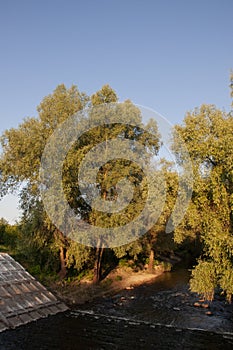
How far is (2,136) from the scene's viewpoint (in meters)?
36.0

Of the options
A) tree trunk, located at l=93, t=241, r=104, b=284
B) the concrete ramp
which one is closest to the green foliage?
the concrete ramp

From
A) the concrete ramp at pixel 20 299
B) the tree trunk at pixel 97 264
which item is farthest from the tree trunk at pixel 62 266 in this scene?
the concrete ramp at pixel 20 299

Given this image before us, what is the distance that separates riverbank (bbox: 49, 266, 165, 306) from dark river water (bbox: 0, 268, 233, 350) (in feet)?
4.94

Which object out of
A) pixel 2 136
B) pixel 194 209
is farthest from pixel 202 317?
pixel 2 136

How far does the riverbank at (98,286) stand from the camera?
3081 cm

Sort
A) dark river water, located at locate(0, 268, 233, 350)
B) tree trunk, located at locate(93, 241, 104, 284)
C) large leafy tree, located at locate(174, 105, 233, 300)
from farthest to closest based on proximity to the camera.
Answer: tree trunk, located at locate(93, 241, 104, 284) → large leafy tree, located at locate(174, 105, 233, 300) → dark river water, located at locate(0, 268, 233, 350)

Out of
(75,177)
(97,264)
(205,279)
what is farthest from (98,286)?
(205,279)

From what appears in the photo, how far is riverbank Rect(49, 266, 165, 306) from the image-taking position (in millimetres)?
30812

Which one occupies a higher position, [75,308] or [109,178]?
[109,178]

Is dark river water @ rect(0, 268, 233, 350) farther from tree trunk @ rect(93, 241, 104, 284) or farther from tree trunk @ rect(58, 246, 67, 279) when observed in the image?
tree trunk @ rect(58, 246, 67, 279)

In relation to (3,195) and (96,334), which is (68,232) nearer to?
(3,195)

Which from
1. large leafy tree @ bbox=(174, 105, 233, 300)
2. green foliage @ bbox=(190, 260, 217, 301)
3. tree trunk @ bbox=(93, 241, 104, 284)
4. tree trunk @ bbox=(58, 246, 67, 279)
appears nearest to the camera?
large leafy tree @ bbox=(174, 105, 233, 300)

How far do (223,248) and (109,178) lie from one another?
1600cm

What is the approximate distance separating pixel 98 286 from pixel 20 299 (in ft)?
40.7
